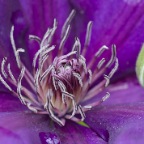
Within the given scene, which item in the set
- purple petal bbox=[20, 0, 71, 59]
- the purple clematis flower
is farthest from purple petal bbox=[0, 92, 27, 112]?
purple petal bbox=[20, 0, 71, 59]

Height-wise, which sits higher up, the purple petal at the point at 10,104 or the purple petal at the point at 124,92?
the purple petal at the point at 10,104

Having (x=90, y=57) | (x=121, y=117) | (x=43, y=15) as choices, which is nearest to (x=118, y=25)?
(x=90, y=57)

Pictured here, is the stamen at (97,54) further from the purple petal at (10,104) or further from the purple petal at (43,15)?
the purple petal at (10,104)

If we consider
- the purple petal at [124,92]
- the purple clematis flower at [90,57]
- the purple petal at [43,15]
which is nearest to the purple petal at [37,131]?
the purple clematis flower at [90,57]

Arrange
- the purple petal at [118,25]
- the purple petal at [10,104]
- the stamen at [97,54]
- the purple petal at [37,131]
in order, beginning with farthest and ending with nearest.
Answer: the purple petal at [118,25]
the stamen at [97,54]
the purple petal at [10,104]
the purple petal at [37,131]

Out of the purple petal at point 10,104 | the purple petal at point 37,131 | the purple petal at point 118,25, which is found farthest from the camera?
the purple petal at point 118,25

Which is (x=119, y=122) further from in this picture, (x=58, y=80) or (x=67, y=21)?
(x=67, y=21)

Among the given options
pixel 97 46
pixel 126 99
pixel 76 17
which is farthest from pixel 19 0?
pixel 126 99
